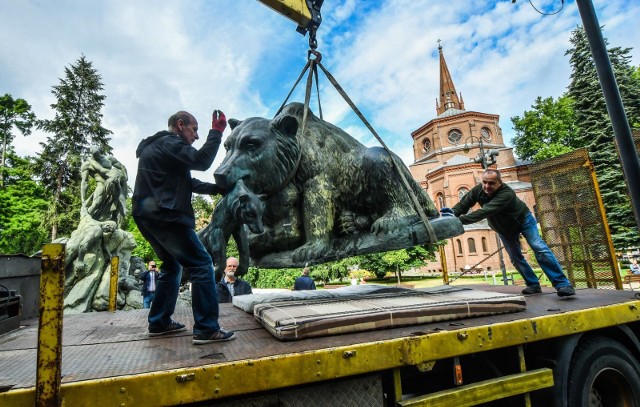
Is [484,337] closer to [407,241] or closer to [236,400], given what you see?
[407,241]

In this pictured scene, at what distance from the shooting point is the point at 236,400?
161cm

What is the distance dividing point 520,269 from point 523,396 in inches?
89.3

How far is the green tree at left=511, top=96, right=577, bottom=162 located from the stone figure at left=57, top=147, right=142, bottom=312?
27872 mm

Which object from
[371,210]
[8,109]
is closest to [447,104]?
[8,109]

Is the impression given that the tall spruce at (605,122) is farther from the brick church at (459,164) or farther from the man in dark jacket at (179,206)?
the man in dark jacket at (179,206)

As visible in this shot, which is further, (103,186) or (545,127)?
(545,127)

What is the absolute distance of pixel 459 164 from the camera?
34.1 metres

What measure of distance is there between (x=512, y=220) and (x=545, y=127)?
30112 mm

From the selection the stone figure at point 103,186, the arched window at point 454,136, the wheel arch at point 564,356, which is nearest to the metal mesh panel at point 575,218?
the wheel arch at point 564,356

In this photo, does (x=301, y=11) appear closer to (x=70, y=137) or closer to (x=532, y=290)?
(x=532, y=290)

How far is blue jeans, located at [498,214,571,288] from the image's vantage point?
376 centimetres

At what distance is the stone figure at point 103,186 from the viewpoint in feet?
35.6

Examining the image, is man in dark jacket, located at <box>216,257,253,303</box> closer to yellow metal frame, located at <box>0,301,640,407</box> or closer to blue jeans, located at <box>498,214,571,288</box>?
yellow metal frame, located at <box>0,301,640,407</box>

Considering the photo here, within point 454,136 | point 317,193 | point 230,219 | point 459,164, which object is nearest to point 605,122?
point 459,164
